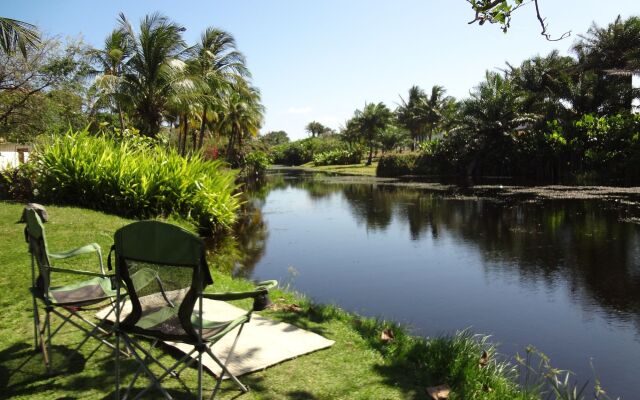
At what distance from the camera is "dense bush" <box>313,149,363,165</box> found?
69.6 m

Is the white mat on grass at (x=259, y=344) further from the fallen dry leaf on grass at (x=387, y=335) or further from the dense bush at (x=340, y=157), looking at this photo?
the dense bush at (x=340, y=157)

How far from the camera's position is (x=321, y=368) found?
4.02 m

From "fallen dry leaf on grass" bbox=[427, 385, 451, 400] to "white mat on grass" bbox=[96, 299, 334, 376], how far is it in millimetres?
1074

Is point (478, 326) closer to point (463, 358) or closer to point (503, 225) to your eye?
point (463, 358)

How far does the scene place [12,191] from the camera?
14.0 m

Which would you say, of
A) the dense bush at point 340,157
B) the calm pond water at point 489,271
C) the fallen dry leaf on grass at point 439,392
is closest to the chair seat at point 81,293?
the fallen dry leaf on grass at point 439,392

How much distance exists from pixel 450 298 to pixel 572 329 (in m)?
1.94

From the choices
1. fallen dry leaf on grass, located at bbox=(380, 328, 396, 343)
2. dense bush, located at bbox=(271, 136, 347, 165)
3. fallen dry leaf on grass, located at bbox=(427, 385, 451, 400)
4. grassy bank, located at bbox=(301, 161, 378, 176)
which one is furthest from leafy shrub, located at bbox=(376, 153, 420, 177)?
fallen dry leaf on grass, located at bbox=(427, 385, 451, 400)

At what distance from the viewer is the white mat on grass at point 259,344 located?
3.93 meters

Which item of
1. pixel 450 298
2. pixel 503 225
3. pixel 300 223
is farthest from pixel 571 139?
pixel 450 298

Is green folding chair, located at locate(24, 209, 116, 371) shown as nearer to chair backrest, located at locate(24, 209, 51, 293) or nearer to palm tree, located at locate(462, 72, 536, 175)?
chair backrest, located at locate(24, 209, 51, 293)

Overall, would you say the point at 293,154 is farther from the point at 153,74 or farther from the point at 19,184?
the point at 19,184

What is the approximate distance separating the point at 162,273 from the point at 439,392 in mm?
2109

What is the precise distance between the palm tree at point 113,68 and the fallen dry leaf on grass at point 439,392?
19972mm
